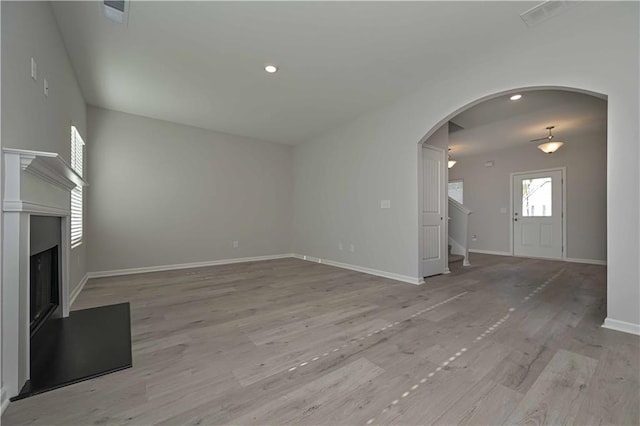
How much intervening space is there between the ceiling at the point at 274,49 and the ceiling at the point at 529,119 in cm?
157

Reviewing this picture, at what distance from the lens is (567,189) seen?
5891 millimetres

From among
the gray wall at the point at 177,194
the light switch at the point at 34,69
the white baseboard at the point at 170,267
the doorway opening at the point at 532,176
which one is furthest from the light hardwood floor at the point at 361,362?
the light switch at the point at 34,69

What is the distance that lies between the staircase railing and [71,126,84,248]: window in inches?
245

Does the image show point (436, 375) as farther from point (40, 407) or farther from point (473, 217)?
point (473, 217)

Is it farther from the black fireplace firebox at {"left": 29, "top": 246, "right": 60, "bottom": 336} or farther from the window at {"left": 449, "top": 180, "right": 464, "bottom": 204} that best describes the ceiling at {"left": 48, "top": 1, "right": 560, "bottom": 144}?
the window at {"left": 449, "top": 180, "right": 464, "bottom": 204}

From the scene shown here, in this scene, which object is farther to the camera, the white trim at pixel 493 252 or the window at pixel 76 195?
the white trim at pixel 493 252

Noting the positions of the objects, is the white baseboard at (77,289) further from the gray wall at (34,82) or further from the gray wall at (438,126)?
the gray wall at (438,126)

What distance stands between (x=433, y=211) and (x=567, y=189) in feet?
13.0

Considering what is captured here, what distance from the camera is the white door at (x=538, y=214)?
Result: 602 cm

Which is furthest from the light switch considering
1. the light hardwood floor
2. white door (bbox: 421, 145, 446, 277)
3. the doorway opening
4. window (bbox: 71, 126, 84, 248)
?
white door (bbox: 421, 145, 446, 277)

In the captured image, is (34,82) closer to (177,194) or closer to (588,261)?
(177,194)

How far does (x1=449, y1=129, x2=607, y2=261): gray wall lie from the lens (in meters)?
5.47

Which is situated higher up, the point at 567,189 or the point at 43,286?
the point at 567,189

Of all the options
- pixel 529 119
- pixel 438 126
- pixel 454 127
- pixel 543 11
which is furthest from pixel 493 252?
pixel 543 11
